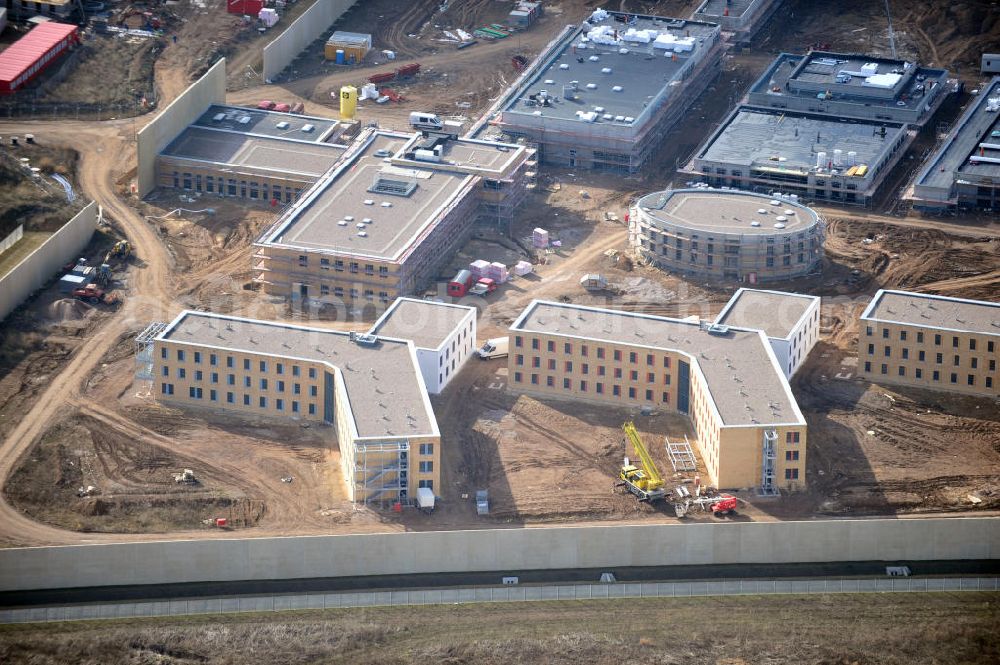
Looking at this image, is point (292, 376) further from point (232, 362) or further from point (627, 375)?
point (627, 375)

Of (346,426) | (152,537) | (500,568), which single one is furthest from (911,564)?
(152,537)

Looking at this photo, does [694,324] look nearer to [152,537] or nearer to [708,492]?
[708,492]

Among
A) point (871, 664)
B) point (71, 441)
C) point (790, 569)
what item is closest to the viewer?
point (871, 664)

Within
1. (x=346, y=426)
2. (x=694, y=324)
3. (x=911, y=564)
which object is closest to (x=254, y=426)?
(x=346, y=426)

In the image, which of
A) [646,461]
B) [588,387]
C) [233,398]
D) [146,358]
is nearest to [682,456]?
[646,461]

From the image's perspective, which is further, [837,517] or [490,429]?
[490,429]

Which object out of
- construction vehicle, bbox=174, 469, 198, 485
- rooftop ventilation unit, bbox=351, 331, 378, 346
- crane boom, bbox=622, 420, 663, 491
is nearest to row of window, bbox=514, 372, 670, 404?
crane boom, bbox=622, 420, 663, 491

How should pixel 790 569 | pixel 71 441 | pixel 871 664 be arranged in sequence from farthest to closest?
1. pixel 71 441
2. pixel 790 569
3. pixel 871 664
